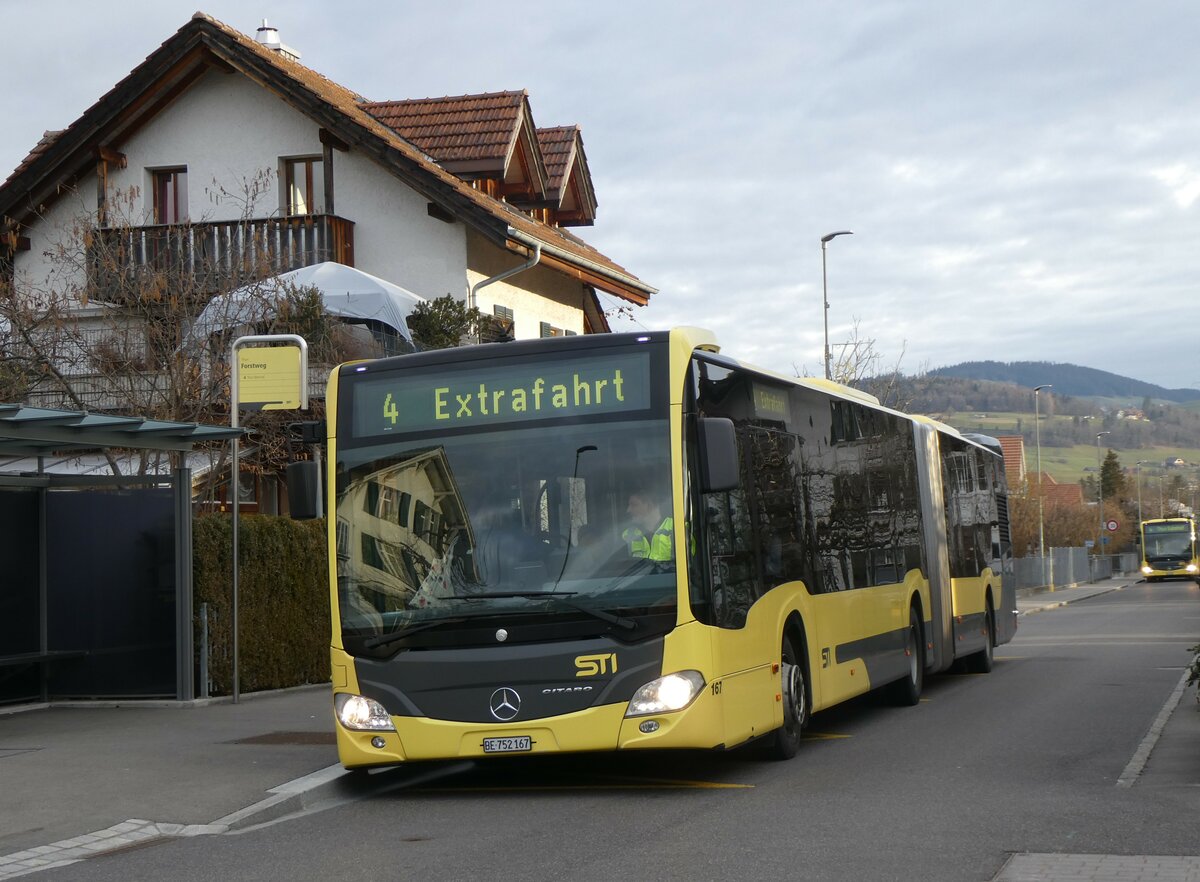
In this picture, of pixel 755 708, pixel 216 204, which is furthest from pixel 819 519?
pixel 216 204

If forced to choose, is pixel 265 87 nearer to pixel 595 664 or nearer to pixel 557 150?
pixel 557 150

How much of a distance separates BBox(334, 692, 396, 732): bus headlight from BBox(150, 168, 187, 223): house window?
20.9 m

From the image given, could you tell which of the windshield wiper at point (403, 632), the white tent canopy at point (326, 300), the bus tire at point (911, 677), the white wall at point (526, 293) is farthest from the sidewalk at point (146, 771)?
the white wall at point (526, 293)

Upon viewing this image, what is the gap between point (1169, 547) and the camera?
8606 centimetres

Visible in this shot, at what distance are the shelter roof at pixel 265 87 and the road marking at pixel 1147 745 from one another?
44.7 feet

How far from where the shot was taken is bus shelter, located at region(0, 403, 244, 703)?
16.4 meters

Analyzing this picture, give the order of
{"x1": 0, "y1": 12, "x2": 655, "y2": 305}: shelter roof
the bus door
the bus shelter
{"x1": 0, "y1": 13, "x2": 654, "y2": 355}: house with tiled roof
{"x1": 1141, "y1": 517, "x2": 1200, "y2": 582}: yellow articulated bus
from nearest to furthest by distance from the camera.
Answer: the bus shelter
the bus door
{"x1": 0, "y1": 12, "x2": 655, "y2": 305}: shelter roof
{"x1": 0, "y1": 13, "x2": 654, "y2": 355}: house with tiled roof
{"x1": 1141, "y1": 517, "x2": 1200, "y2": 582}: yellow articulated bus

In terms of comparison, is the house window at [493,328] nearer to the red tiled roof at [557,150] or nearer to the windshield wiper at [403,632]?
the red tiled roof at [557,150]

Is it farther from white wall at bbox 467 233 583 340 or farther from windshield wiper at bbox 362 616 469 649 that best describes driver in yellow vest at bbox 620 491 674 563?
white wall at bbox 467 233 583 340

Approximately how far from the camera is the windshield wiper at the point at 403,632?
10.7m

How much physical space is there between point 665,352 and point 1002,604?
14.0 meters

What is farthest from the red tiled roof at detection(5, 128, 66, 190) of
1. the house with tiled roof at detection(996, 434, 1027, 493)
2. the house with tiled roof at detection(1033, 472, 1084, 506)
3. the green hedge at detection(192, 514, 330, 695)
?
the house with tiled roof at detection(1033, 472, 1084, 506)

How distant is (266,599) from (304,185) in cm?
1370

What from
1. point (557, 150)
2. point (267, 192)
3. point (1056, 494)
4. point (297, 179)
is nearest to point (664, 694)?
point (267, 192)
